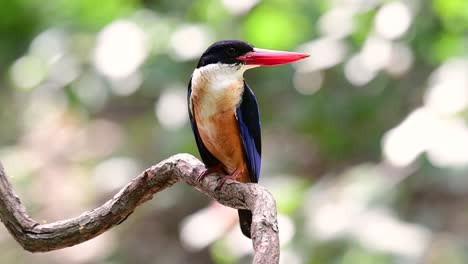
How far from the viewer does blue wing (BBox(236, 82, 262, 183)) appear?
238cm

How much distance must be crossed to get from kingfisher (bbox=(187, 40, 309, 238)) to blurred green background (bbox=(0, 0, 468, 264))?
464 mm

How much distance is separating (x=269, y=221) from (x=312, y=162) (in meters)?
2.93

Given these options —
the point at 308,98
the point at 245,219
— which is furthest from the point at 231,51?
the point at 308,98

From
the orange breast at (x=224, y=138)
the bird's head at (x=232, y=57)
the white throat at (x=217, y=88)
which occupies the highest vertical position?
the bird's head at (x=232, y=57)

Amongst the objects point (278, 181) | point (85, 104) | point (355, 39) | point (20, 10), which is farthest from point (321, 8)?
point (20, 10)

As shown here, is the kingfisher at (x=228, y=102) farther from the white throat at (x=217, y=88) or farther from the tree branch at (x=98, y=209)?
the tree branch at (x=98, y=209)

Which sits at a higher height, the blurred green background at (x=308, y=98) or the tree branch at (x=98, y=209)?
the blurred green background at (x=308, y=98)

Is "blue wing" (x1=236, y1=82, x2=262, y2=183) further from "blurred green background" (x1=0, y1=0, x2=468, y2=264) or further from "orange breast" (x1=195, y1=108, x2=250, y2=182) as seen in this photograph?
"blurred green background" (x1=0, y1=0, x2=468, y2=264)

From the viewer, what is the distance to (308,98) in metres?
3.60

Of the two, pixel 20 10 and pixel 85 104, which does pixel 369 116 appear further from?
pixel 20 10

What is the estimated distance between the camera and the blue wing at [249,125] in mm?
2377

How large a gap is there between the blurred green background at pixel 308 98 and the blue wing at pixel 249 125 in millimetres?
427

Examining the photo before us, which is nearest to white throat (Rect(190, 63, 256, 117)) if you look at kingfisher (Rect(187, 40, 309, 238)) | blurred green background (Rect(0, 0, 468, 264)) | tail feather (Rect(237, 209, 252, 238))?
kingfisher (Rect(187, 40, 309, 238))

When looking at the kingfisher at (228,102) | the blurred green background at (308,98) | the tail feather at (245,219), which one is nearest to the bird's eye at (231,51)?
the kingfisher at (228,102)
